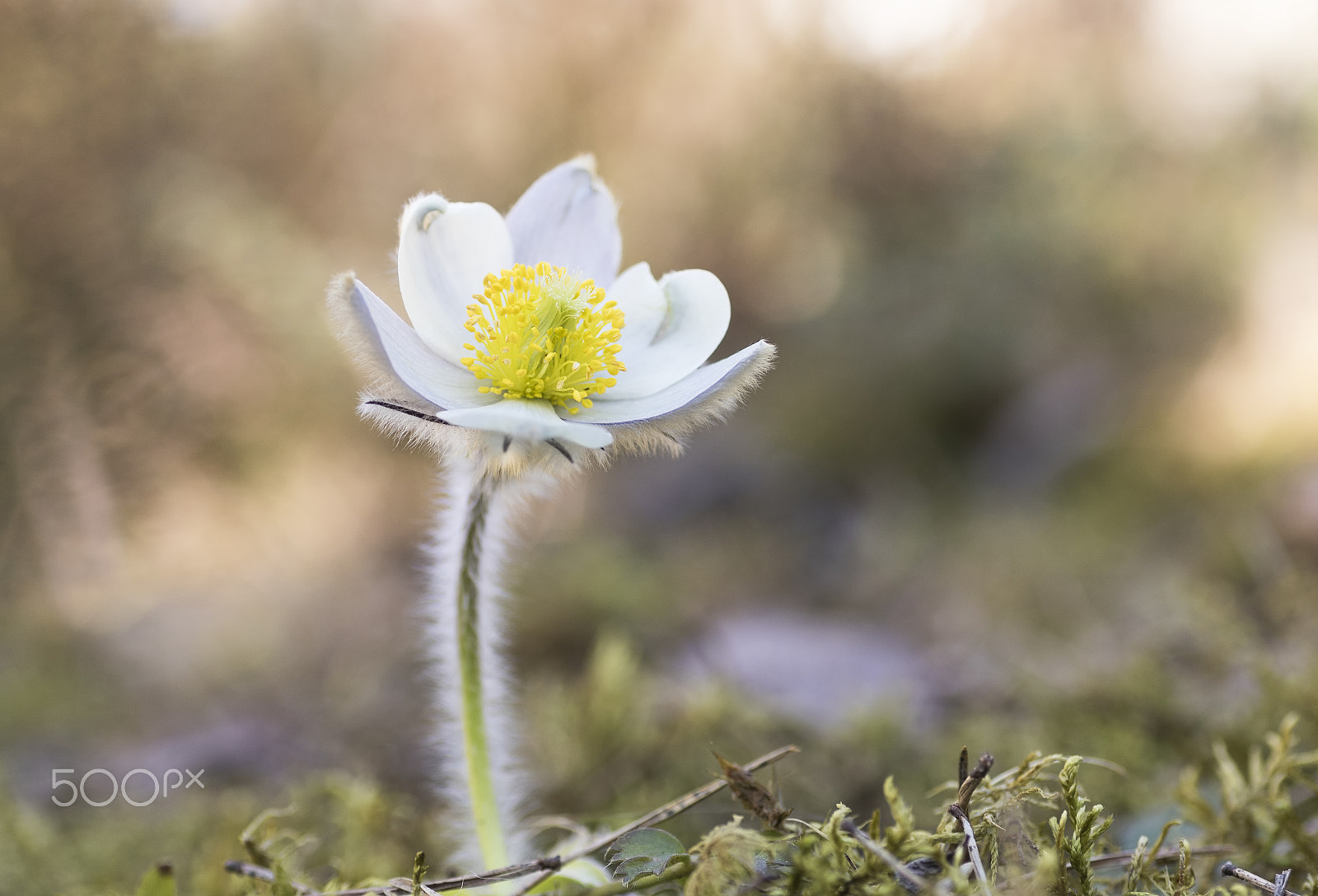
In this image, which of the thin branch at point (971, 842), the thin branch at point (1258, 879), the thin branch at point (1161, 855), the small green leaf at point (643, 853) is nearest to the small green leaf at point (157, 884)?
the small green leaf at point (643, 853)

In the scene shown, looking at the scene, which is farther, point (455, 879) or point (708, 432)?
point (708, 432)

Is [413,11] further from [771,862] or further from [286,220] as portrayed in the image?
[771,862]

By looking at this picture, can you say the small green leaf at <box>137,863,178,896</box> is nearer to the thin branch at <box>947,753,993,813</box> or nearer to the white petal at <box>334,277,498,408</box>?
the white petal at <box>334,277,498,408</box>

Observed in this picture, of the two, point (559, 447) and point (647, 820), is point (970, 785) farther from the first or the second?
point (559, 447)


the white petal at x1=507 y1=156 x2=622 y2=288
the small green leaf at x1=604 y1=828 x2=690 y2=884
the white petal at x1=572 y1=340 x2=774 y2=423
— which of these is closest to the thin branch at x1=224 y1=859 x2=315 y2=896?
the small green leaf at x1=604 y1=828 x2=690 y2=884

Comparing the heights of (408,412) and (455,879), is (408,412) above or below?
above

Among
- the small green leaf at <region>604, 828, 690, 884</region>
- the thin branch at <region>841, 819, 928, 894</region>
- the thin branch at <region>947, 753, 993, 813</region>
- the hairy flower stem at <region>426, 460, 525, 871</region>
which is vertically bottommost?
the thin branch at <region>841, 819, 928, 894</region>

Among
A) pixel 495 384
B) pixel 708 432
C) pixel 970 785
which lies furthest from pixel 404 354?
pixel 708 432
